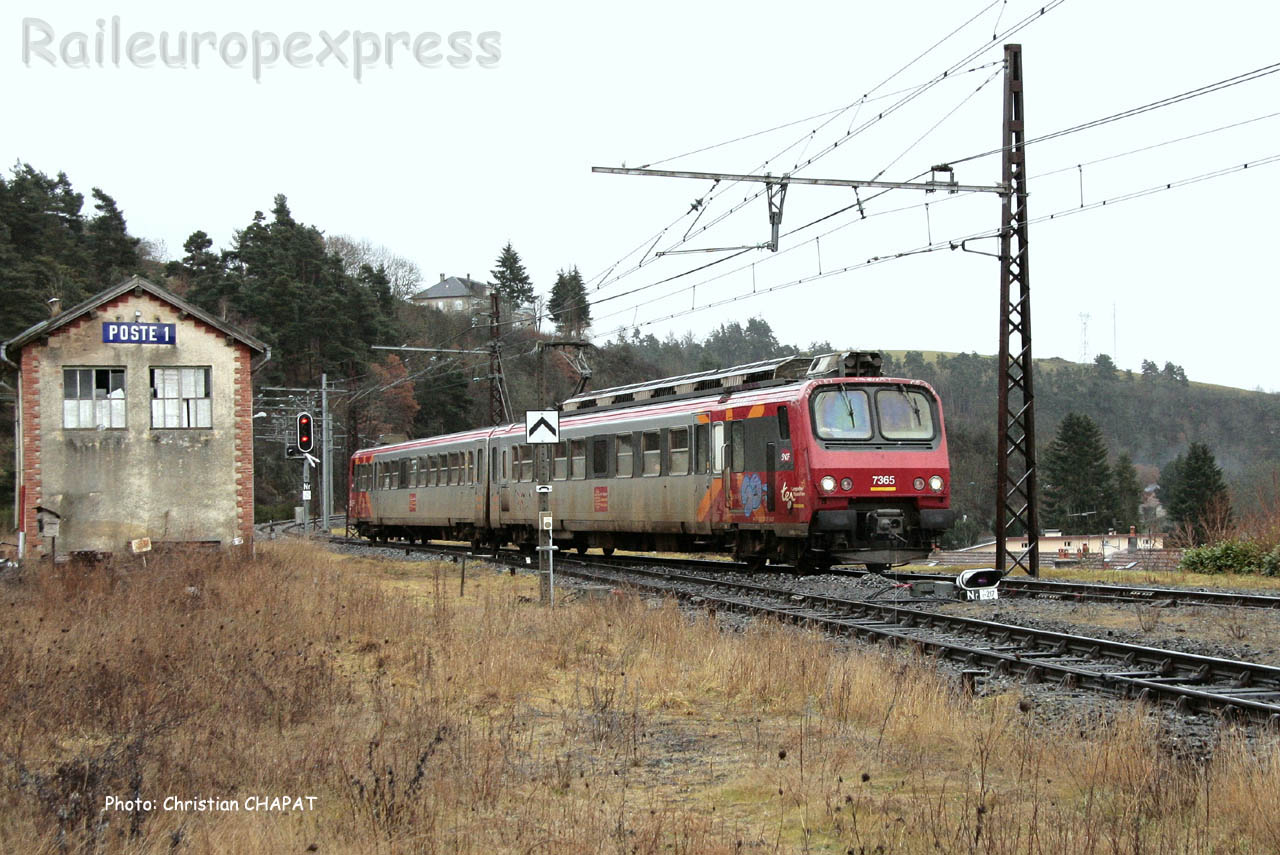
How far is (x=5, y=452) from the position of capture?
53781 millimetres

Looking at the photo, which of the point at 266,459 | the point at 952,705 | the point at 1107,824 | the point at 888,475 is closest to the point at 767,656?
the point at 952,705

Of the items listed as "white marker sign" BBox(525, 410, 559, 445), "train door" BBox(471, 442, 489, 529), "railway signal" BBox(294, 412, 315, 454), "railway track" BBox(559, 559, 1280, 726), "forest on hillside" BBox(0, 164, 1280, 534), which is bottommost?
"railway track" BBox(559, 559, 1280, 726)

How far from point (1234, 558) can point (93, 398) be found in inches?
849

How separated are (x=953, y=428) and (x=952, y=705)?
276 ft

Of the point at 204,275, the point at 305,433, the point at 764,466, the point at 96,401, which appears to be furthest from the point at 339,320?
the point at 764,466

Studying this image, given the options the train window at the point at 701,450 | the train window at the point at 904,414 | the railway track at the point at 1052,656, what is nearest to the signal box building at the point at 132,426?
the train window at the point at 701,450

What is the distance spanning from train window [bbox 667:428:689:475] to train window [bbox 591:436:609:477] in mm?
2521

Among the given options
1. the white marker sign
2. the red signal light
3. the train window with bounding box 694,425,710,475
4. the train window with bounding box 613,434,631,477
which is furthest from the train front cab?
the red signal light

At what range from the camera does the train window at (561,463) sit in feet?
86.0

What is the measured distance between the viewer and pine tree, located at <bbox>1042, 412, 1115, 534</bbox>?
84750 mm

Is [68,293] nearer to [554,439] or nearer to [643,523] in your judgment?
[643,523]

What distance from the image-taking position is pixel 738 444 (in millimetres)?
19891

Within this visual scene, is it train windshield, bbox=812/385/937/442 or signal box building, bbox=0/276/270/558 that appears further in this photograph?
signal box building, bbox=0/276/270/558

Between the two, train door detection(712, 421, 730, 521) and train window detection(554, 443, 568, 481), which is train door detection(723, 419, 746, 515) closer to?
train door detection(712, 421, 730, 521)
